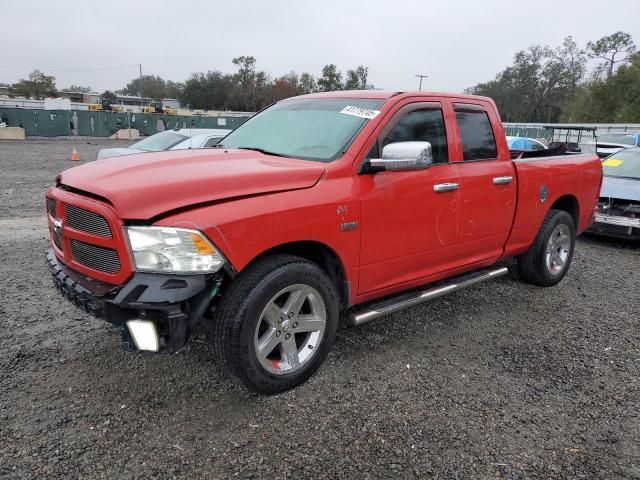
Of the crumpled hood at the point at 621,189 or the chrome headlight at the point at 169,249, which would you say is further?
the crumpled hood at the point at 621,189

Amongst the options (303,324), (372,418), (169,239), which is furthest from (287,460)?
(169,239)

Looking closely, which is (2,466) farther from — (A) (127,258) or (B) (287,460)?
(B) (287,460)

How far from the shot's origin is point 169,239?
260 cm

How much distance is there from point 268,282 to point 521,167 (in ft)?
9.70

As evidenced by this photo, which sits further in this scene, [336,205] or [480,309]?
[480,309]

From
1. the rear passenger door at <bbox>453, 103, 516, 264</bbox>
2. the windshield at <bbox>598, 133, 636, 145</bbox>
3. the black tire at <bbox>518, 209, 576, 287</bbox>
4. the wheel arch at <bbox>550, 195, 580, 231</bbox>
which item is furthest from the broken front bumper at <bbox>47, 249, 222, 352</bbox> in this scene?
the windshield at <bbox>598, 133, 636, 145</bbox>

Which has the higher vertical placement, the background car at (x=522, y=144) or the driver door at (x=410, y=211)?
the background car at (x=522, y=144)

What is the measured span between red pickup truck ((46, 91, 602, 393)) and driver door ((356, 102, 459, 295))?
0.01 metres

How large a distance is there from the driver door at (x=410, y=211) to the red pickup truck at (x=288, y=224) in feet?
0.04

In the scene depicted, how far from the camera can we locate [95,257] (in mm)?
2848

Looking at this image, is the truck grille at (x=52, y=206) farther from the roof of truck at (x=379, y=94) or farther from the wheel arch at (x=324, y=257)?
the roof of truck at (x=379, y=94)

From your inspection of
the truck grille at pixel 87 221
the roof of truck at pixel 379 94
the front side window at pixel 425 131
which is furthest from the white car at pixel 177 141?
the truck grille at pixel 87 221

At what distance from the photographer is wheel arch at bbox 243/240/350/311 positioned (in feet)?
10.4

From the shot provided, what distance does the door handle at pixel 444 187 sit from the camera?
380 cm
